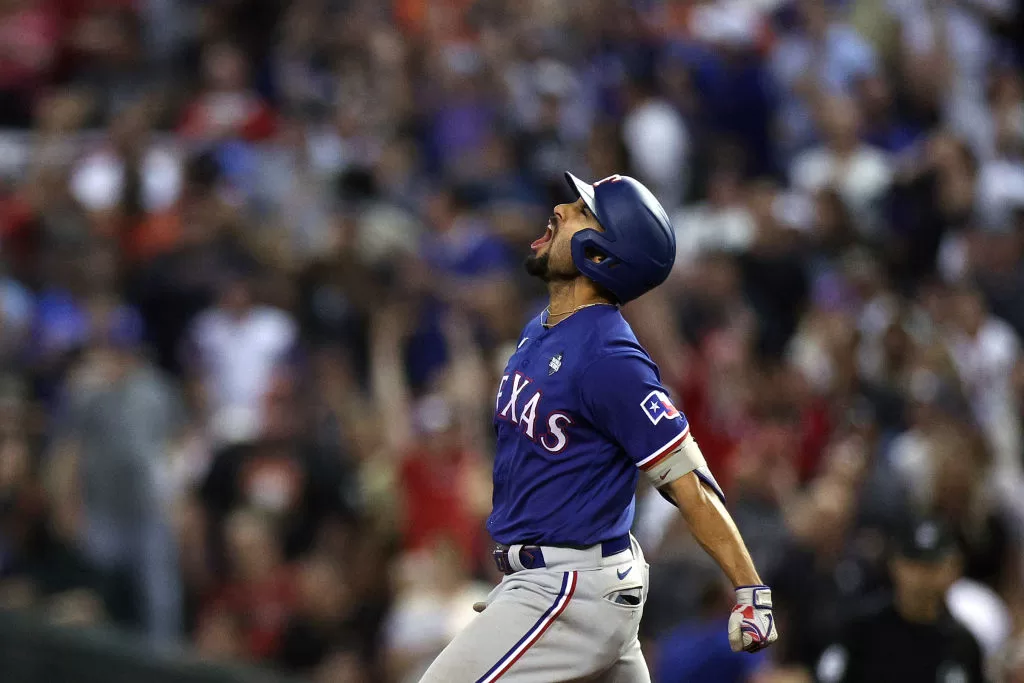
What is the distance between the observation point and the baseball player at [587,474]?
3404mm

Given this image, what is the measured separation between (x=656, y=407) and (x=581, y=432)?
0.21m

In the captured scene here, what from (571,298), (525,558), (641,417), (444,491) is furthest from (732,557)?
(444,491)

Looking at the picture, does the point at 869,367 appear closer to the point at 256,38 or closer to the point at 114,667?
the point at 114,667

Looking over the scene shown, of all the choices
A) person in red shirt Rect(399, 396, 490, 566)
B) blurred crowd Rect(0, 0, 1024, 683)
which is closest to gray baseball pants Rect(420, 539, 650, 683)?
blurred crowd Rect(0, 0, 1024, 683)

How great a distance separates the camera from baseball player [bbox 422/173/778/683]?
11.2 ft

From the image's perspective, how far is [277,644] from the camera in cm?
830

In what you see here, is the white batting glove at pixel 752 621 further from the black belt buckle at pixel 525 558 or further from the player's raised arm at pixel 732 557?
the black belt buckle at pixel 525 558

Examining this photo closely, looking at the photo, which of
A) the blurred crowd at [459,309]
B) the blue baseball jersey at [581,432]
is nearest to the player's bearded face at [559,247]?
the blue baseball jersey at [581,432]

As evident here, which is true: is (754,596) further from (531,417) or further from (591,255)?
(591,255)

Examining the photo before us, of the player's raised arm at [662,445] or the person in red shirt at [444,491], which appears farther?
the person in red shirt at [444,491]

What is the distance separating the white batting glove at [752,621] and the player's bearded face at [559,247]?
0.84 meters

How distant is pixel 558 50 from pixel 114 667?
576cm

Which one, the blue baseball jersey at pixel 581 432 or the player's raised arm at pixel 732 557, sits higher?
the blue baseball jersey at pixel 581 432

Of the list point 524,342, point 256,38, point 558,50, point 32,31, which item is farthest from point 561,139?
point 524,342
